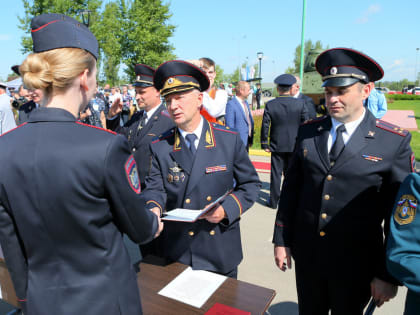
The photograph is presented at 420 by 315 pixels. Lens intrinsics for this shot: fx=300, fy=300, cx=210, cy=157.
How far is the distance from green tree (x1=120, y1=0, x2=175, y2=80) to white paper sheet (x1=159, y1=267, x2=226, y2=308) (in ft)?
86.5

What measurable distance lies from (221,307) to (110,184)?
34.4 inches

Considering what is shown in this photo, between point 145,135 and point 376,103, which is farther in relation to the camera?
point 376,103

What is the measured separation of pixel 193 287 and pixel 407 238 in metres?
1.09

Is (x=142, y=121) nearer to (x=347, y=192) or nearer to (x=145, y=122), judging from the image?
(x=145, y=122)

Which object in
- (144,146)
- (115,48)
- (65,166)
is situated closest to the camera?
(65,166)

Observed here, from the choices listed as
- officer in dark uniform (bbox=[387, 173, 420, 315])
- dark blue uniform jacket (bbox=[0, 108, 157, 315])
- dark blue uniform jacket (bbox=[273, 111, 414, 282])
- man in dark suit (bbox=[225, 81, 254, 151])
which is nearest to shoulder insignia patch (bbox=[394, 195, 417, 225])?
officer in dark uniform (bbox=[387, 173, 420, 315])

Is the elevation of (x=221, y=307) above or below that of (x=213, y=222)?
below

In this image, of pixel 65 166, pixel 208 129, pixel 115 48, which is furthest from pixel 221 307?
pixel 115 48

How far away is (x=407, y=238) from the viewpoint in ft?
3.95

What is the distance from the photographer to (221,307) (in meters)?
1.51

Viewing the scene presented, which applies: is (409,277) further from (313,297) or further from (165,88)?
(165,88)

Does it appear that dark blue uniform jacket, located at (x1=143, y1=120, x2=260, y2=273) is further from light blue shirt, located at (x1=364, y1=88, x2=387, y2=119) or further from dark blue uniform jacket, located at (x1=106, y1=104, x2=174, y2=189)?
light blue shirt, located at (x1=364, y1=88, x2=387, y2=119)

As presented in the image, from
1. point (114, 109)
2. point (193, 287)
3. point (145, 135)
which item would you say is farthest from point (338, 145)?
point (114, 109)

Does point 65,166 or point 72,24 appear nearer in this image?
point 65,166
